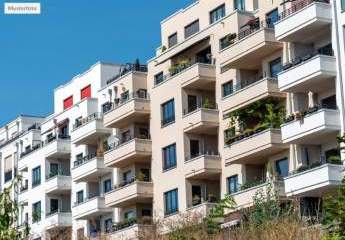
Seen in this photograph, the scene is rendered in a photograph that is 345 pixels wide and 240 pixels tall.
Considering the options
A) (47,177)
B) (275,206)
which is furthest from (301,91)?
(47,177)

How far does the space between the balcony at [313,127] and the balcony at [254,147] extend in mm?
1555

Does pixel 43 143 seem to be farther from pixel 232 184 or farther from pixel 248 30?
pixel 248 30

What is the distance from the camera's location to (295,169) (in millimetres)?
52531

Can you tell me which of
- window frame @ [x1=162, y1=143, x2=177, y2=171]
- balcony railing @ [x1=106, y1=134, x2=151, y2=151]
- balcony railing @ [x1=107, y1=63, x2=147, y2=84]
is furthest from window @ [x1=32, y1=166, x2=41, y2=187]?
window frame @ [x1=162, y1=143, x2=177, y2=171]

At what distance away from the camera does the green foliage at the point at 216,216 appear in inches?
1677

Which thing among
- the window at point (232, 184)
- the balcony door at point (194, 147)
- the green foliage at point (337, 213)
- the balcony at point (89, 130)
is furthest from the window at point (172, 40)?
the green foliage at point (337, 213)

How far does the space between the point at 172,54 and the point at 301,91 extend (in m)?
13.9

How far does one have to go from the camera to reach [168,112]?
64812 millimetres

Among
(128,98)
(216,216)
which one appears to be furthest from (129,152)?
(216,216)

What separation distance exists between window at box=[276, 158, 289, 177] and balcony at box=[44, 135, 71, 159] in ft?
90.8

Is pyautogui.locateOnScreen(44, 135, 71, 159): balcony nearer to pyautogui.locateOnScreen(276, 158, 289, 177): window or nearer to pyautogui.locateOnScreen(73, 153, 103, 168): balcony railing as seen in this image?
pyautogui.locateOnScreen(73, 153, 103, 168): balcony railing

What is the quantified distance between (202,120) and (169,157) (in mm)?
→ 4903

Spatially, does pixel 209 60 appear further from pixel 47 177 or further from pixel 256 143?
pixel 47 177

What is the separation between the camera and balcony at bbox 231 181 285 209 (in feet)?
172
